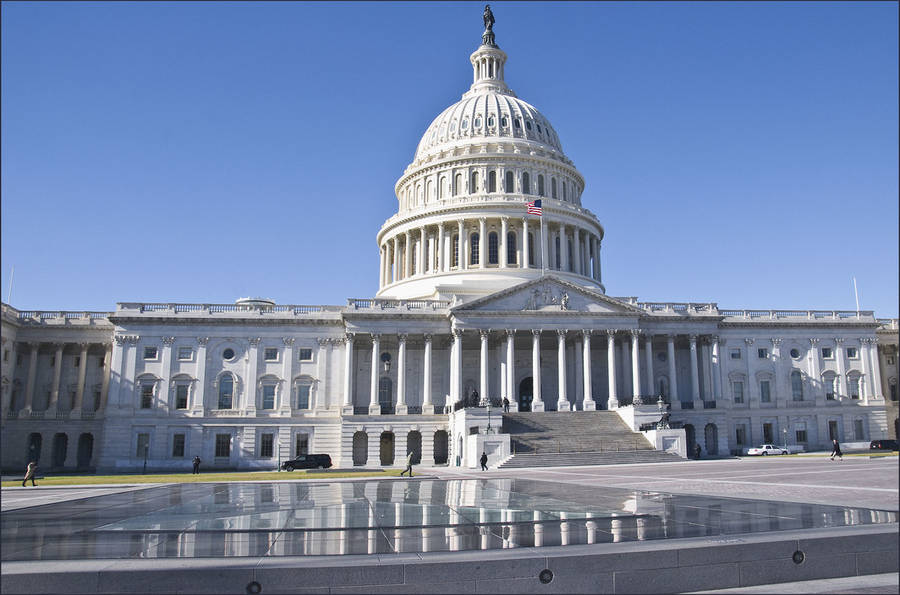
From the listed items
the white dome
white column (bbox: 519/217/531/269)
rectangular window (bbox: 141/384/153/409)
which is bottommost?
rectangular window (bbox: 141/384/153/409)

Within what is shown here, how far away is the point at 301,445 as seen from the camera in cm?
7544

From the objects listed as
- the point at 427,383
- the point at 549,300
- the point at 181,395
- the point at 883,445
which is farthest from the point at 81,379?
the point at 883,445

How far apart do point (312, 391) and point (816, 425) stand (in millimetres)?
54947

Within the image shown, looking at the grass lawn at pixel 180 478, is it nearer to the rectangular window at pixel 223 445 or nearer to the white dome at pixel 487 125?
the rectangular window at pixel 223 445

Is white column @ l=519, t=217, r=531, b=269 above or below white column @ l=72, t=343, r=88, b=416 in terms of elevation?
above

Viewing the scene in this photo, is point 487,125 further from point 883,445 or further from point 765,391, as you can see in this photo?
point 883,445

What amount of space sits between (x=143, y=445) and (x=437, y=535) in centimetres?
6730

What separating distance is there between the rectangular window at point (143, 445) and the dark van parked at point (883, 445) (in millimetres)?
72966

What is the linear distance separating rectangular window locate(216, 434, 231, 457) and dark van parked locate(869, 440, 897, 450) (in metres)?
Result: 65.1

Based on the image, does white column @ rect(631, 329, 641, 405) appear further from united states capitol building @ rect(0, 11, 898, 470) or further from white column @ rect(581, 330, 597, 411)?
white column @ rect(581, 330, 597, 411)

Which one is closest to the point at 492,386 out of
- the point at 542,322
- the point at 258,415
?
the point at 542,322

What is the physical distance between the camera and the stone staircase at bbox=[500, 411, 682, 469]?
2222 inches

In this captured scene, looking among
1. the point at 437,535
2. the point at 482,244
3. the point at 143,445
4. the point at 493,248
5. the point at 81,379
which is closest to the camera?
the point at 437,535

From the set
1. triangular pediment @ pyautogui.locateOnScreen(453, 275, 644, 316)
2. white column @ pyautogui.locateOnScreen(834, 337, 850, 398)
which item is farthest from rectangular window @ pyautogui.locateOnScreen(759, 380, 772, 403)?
triangular pediment @ pyautogui.locateOnScreen(453, 275, 644, 316)
